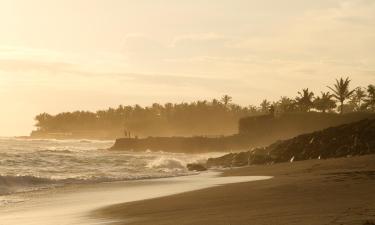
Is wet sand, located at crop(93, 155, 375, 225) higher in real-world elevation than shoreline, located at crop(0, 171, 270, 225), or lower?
higher

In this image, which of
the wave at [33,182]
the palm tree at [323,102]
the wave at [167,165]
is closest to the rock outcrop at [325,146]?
the wave at [167,165]

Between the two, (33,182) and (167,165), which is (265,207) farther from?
(167,165)

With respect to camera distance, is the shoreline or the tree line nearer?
the shoreline

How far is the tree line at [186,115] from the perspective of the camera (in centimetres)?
8675

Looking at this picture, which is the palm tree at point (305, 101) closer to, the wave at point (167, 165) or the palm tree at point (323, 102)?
the palm tree at point (323, 102)

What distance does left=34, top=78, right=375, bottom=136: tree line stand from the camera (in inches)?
3415

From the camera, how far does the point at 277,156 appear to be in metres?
37.5

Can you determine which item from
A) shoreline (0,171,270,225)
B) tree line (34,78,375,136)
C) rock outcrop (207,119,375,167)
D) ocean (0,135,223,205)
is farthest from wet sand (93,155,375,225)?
tree line (34,78,375,136)

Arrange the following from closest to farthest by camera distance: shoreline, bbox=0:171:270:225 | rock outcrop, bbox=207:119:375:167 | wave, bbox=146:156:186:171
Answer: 1. shoreline, bbox=0:171:270:225
2. rock outcrop, bbox=207:119:375:167
3. wave, bbox=146:156:186:171

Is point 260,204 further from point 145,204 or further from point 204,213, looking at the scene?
point 145,204

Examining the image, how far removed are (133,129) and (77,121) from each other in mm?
59200

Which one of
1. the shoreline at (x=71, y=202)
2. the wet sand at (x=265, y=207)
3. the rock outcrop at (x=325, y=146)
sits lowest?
the shoreline at (x=71, y=202)

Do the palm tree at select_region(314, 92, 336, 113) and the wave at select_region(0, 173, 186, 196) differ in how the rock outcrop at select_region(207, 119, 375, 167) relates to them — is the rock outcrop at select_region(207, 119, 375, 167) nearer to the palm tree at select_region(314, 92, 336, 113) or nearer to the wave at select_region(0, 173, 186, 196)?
the wave at select_region(0, 173, 186, 196)

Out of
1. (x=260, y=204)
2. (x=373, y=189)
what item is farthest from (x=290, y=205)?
(x=373, y=189)
